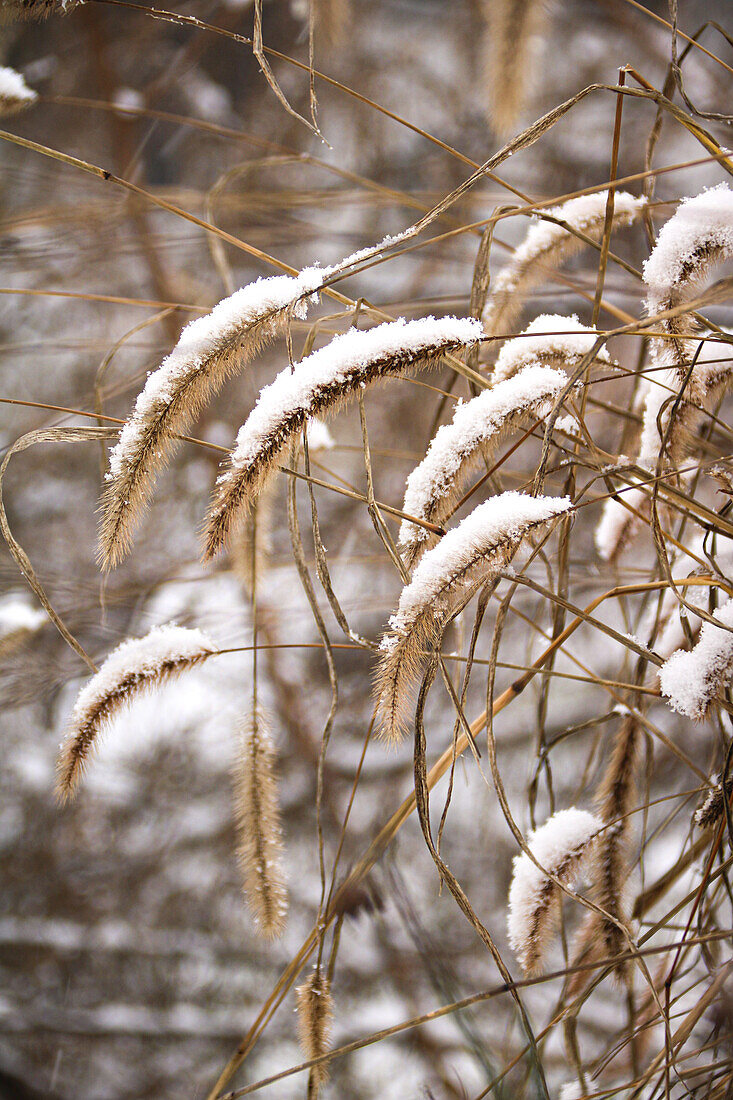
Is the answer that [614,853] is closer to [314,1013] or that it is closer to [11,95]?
[314,1013]

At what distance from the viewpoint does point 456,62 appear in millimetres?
774

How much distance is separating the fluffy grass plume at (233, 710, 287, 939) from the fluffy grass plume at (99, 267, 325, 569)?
0.50 ft

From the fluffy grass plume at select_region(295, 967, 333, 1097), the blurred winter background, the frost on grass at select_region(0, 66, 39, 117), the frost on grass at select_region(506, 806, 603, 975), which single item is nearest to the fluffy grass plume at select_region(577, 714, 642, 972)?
the frost on grass at select_region(506, 806, 603, 975)

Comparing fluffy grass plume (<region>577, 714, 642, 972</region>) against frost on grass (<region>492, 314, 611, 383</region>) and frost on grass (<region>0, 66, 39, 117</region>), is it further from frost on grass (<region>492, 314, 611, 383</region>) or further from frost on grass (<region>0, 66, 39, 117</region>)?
frost on grass (<region>0, 66, 39, 117</region>)

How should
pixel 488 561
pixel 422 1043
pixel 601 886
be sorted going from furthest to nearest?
1. pixel 422 1043
2. pixel 601 886
3. pixel 488 561

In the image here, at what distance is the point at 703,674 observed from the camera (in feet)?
0.74

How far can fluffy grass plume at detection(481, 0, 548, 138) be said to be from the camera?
1.34 feet

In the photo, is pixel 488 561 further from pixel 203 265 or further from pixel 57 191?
pixel 57 191

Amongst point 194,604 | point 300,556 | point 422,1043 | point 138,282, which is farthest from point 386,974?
point 138,282

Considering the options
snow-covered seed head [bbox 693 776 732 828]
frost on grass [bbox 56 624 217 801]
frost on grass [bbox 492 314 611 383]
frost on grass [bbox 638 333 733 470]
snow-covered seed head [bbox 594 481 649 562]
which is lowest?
snow-covered seed head [bbox 693 776 732 828]

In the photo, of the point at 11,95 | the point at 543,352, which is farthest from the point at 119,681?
the point at 11,95

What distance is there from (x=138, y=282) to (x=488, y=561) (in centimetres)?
72

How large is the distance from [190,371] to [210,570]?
0.52 metres

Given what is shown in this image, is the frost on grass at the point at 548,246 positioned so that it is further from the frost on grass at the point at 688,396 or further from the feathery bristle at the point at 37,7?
the feathery bristle at the point at 37,7
